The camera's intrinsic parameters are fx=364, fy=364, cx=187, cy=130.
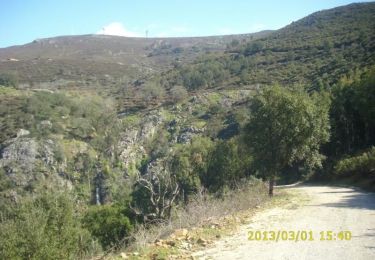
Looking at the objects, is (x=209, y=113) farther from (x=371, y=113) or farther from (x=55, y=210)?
(x=55, y=210)

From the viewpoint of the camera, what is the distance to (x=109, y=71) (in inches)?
7628

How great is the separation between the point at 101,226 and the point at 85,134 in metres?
71.4

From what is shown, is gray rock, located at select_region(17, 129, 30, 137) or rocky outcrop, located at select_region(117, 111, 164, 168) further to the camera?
gray rock, located at select_region(17, 129, 30, 137)

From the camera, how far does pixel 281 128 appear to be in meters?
22.8

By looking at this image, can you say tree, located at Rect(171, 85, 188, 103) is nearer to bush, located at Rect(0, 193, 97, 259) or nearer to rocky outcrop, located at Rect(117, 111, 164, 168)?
rocky outcrop, located at Rect(117, 111, 164, 168)

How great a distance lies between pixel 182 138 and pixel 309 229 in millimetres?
81329

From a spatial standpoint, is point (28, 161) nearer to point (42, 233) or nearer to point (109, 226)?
point (109, 226)

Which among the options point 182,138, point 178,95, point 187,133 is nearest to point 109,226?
point 182,138

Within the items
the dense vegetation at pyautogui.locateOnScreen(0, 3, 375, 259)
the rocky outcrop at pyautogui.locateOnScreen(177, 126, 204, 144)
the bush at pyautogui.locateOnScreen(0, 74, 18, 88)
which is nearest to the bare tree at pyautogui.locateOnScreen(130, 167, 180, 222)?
the dense vegetation at pyautogui.locateOnScreen(0, 3, 375, 259)

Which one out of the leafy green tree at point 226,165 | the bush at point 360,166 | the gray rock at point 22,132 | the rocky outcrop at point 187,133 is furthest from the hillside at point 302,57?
the gray rock at point 22,132

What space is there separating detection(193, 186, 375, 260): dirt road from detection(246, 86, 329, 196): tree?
234 inches

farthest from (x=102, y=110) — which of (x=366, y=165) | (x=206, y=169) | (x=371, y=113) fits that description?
(x=366, y=165)

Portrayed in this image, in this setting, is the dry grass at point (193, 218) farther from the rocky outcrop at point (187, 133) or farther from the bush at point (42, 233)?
the rocky outcrop at point (187, 133)
